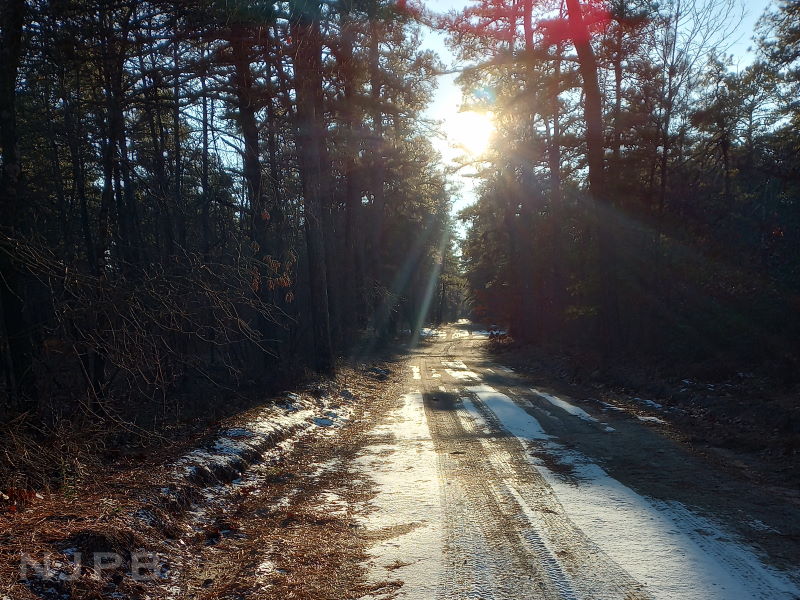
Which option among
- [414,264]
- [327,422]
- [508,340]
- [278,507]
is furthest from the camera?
[414,264]

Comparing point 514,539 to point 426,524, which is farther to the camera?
point 426,524

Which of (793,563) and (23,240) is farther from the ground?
(23,240)

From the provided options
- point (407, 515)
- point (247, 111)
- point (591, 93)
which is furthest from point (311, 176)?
point (407, 515)

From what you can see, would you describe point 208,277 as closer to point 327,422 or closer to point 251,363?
point 327,422

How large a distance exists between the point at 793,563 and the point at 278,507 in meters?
4.40

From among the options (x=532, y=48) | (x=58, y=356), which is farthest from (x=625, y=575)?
(x=532, y=48)

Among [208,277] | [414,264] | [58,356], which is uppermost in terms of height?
[414,264]

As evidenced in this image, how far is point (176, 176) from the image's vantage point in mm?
17031

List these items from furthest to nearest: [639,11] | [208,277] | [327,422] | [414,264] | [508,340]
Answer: [414,264]
[508,340]
[639,11]
[327,422]
[208,277]

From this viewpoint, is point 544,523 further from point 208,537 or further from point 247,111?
point 247,111

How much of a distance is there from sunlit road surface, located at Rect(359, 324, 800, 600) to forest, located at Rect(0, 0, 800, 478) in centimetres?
293

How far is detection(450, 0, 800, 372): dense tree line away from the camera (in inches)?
646

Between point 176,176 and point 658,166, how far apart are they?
15.6 meters

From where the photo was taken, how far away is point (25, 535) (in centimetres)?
455
